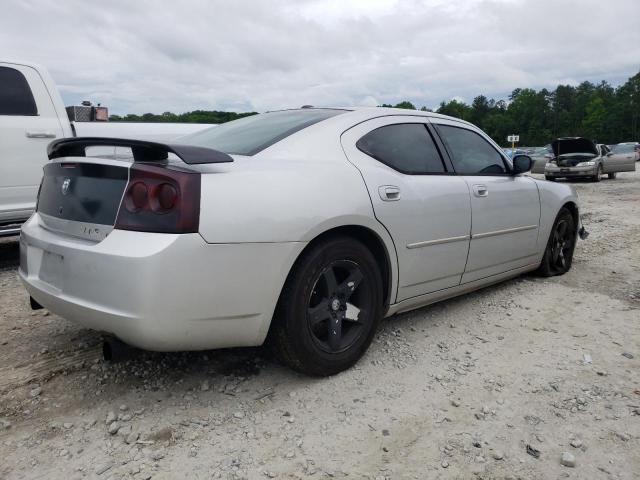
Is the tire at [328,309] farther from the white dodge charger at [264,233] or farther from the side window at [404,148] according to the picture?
the side window at [404,148]

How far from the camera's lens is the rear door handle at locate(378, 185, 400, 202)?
2.79 metres

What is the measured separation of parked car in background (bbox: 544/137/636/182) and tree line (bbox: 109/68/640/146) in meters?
70.3

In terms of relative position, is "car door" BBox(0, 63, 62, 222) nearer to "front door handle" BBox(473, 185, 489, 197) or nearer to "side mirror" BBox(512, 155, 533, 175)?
"front door handle" BBox(473, 185, 489, 197)

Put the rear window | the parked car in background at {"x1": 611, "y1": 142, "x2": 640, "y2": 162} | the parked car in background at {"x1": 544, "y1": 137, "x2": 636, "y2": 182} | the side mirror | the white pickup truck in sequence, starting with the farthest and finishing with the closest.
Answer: the parked car in background at {"x1": 611, "y1": 142, "x2": 640, "y2": 162}, the parked car in background at {"x1": 544, "y1": 137, "x2": 636, "y2": 182}, the white pickup truck, the side mirror, the rear window

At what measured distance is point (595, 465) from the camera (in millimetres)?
2012

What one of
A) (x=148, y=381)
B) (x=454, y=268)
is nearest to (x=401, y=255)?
(x=454, y=268)

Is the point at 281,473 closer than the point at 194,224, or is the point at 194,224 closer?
the point at 281,473

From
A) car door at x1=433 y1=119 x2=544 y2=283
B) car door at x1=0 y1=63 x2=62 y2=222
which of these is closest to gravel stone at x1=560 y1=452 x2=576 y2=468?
car door at x1=433 y1=119 x2=544 y2=283

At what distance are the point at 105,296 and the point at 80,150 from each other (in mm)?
995

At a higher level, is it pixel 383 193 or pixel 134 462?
pixel 383 193

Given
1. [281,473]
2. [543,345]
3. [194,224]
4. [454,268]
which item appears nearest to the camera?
[281,473]

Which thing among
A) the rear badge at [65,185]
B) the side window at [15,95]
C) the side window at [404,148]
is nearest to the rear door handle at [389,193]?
the side window at [404,148]

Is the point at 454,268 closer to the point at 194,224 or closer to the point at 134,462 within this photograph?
the point at 194,224

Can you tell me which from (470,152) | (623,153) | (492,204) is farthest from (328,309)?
(623,153)
